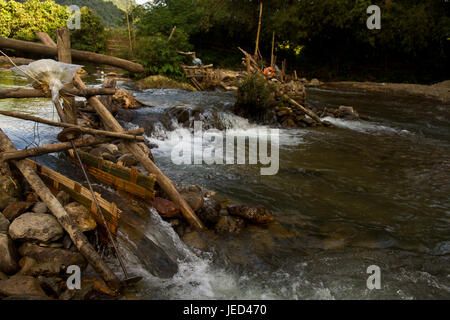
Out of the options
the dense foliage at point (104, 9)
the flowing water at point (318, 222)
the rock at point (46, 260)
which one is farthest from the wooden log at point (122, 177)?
the dense foliage at point (104, 9)

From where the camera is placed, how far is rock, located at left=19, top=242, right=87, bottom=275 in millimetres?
3367

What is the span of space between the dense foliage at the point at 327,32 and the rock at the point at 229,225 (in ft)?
84.3

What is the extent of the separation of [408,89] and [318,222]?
22593mm

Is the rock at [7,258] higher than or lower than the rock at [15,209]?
lower

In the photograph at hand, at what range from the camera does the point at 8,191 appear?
13.5 ft

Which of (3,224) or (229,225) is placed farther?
(229,225)

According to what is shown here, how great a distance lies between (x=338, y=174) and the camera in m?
7.48

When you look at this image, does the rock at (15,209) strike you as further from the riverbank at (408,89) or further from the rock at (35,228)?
the riverbank at (408,89)

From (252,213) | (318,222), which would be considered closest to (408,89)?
(318,222)

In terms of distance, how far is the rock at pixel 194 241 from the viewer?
14.4 feet

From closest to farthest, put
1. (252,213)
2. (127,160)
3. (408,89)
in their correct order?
(252,213) < (127,160) < (408,89)
